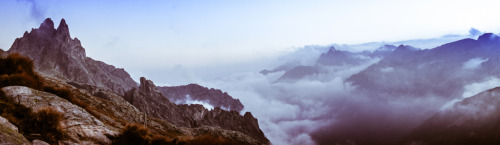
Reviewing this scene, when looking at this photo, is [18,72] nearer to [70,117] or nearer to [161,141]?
[70,117]

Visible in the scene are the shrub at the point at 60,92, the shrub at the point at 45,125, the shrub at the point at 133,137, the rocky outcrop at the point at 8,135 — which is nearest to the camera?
the rocky outcrop at the point at 8,135

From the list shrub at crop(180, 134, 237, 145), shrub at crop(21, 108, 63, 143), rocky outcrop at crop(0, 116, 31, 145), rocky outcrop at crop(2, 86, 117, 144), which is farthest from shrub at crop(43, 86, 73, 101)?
shrub at crop(180, 134, 237, 145)

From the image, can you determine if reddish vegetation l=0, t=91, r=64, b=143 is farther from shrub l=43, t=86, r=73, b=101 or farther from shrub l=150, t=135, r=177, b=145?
shrub l=43, t=86, r=73, b=101

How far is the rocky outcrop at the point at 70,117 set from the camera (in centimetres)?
1627

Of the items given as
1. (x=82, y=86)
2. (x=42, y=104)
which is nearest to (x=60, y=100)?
(x=42, y=104)

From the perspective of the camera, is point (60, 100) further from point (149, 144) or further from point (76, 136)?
point (149, 144)

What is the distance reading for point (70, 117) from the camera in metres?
17.8

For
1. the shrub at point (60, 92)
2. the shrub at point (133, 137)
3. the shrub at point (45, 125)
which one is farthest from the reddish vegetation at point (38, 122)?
the shrub at point (60, 92)

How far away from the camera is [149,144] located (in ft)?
59.1

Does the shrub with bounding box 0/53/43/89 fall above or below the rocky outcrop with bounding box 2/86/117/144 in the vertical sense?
above

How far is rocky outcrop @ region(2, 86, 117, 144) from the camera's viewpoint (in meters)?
16.3

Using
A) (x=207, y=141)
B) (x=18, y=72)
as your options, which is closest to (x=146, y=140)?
(x=207, y=141)

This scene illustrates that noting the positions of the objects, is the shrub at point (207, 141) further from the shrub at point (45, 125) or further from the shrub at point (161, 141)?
the shrub at point (45, 125)

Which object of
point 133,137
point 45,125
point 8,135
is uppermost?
point 45,125
